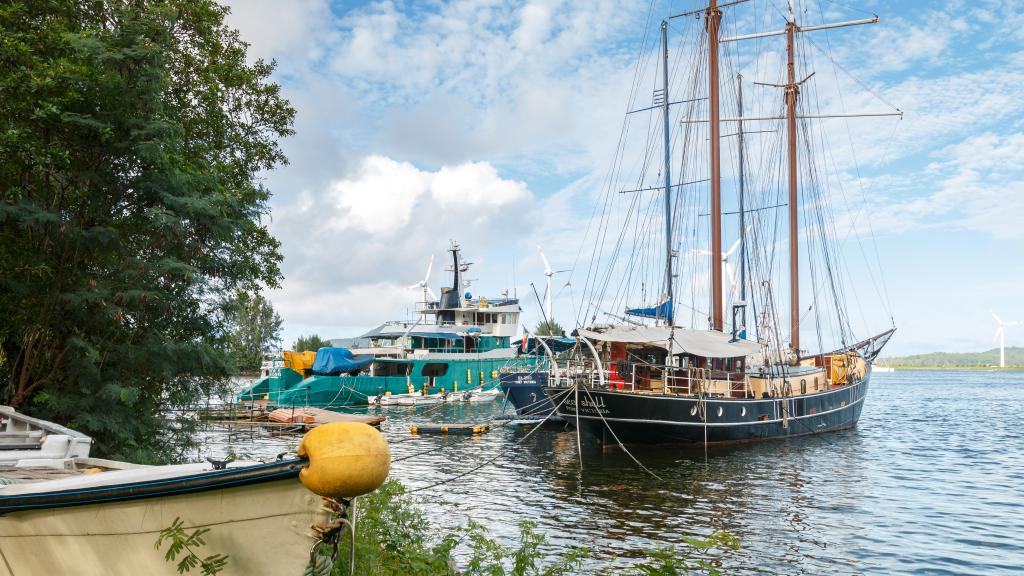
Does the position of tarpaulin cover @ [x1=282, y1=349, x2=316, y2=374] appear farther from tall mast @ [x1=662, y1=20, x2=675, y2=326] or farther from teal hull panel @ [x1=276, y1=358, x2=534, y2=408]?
tall mast @ [x1=662, y1=20, x2=675, y2=326]

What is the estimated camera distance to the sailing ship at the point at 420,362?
163 ft

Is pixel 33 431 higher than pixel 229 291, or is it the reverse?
pixel 229 291

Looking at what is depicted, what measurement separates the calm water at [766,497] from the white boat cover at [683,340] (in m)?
3.76

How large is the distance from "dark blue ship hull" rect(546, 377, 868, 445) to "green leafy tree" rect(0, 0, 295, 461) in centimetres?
1452

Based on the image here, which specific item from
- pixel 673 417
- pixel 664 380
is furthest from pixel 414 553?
pixel 673 417

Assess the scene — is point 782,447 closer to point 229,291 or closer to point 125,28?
point 229,291

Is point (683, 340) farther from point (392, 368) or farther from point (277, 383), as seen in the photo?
point (277, 383)

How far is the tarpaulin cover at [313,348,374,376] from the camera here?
51.1 metres

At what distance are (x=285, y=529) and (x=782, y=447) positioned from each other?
26.1 metres

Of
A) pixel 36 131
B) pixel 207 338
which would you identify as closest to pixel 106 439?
pixel 207 338

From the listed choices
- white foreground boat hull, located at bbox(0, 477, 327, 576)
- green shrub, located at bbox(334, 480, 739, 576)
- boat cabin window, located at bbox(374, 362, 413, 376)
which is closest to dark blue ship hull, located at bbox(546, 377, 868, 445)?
green shrub, located at bbox(334, 480, 739, 576)

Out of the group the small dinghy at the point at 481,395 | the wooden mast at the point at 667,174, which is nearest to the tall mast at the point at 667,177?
the wooden mast at the point at 667,174

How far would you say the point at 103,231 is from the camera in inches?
462

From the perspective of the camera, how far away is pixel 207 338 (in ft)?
44.8
